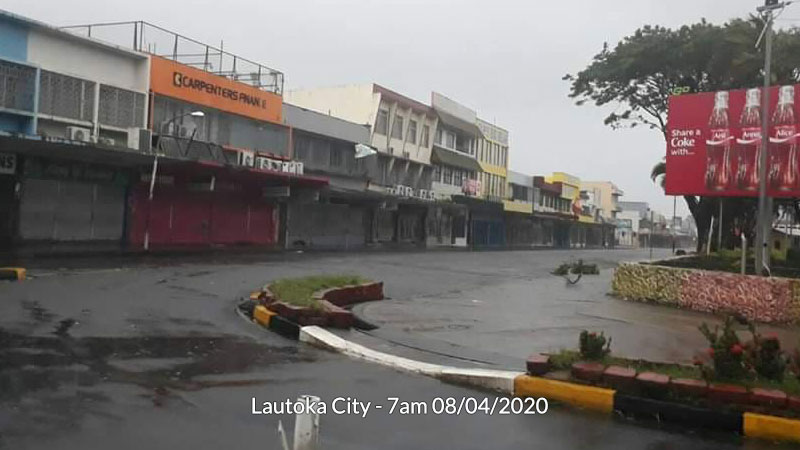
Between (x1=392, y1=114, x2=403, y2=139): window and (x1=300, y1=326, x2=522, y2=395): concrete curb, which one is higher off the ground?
(x1=392, y1=114, x2=403, y2=139): window

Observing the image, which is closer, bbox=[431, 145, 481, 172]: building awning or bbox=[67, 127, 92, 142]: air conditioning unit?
bbox=[67, 127, 92, 142]: air conditioning unit

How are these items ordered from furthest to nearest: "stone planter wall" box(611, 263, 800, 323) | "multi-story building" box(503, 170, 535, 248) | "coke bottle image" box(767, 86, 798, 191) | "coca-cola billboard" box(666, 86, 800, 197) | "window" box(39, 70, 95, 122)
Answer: "multi-story building" box(503, 170, 535, 248) < "window" box(39, 70, 95, 122) < "coca-cola billboard" box(666, 86, 800, 197) < "coke bottle image" box(767, 86, 798, 191) < "stone planter wall" box(611, 263, 800, 323)

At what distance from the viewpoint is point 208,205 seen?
3419cm

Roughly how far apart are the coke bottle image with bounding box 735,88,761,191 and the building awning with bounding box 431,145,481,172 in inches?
1431

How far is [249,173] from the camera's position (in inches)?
1309

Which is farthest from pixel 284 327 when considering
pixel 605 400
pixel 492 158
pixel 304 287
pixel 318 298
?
pixel 492 158

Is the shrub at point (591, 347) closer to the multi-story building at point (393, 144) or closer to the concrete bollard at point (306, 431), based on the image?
the concrete bollard at point (306, 431)

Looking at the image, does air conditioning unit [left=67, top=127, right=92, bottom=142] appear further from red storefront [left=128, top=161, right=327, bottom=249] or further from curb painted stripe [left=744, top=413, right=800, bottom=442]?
curb painted stripe [left=744, top=413, right=800, bottom=442]

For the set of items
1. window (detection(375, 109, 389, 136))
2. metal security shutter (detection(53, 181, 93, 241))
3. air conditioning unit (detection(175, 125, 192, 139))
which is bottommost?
metal security shutter (detection(53, 181, 93, 241))

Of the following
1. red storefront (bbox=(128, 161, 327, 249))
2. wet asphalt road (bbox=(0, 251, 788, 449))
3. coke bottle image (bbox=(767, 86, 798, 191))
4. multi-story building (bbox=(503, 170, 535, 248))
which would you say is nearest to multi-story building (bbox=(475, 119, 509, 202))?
multi-story building (bbox=(503, 170, 535, 248))

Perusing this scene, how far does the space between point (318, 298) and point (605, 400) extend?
20.9ft

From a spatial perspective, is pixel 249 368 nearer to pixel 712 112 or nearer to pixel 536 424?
pixel 536 424

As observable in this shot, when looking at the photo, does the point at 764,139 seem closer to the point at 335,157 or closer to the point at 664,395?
the point at 664,395

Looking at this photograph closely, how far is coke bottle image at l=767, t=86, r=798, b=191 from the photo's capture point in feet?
61.9
